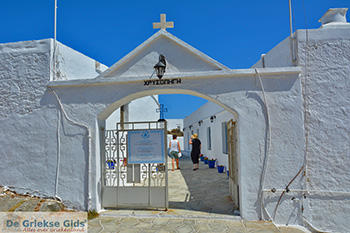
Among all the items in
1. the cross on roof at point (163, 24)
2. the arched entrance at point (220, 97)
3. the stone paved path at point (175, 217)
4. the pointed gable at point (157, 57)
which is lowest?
the stone paved path at point (175, 217)

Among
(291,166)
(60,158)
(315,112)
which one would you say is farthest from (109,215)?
(315,112)

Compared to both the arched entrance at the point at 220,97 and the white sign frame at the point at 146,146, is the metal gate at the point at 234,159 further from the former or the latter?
the white sign frame at the point at 146,146

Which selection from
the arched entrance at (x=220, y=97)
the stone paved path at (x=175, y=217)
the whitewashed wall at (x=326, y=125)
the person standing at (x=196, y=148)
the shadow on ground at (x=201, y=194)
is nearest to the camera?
the stone paved path at (x=175, y=217)

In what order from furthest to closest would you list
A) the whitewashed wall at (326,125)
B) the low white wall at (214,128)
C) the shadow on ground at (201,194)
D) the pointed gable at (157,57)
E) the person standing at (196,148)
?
the person standing at (196,148) < the low white wall at (214,128) < the shadow on ground at (201,194) < the pointed gable at (157,57) < the whitewashed wall at (326,125)

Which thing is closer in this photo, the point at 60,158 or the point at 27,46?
the point at 60,158

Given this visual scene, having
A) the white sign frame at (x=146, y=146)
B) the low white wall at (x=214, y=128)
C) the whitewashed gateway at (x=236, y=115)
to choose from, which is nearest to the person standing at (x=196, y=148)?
the low white wall at (x=214, y=128)

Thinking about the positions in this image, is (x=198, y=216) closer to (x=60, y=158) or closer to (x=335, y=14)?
(x=60, y=158)

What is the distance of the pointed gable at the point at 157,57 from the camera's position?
18.2ft

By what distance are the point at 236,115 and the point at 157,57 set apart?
2103 millimetres

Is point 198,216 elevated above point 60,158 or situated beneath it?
situated beneath

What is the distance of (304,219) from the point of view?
4922mm

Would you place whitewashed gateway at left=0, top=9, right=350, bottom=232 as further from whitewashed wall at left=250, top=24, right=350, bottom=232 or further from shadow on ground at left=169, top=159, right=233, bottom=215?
shadow on ground at left=169, top=159, right=233, bottom=215

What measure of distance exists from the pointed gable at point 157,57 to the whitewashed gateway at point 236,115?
0.02m

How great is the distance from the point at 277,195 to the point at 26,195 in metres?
5.38
